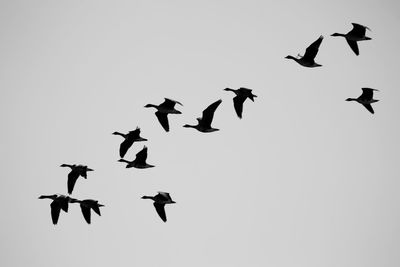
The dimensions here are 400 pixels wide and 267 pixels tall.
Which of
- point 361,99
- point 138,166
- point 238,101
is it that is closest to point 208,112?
point 238,101

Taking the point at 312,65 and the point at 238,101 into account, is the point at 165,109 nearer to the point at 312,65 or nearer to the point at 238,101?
the point at 238,101

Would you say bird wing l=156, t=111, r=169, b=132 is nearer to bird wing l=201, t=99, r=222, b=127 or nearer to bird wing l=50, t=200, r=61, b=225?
bird wing l=201, t=99, r=222, b=127

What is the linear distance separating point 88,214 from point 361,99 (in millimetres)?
15543

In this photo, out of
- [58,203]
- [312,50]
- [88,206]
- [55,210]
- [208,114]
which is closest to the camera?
[312,50]

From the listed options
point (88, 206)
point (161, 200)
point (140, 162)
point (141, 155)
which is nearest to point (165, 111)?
point (141, 155)

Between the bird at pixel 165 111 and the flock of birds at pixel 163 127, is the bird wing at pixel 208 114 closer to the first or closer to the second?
the flock of birds at pixel 163 127

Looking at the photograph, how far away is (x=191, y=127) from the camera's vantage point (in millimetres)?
40469

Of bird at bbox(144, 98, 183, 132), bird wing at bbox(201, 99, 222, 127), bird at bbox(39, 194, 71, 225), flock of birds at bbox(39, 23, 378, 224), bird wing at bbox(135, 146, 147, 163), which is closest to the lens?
bird wing at bbox(201, 99, 222, 127)

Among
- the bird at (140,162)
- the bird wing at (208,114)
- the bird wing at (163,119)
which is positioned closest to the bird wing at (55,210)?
the bird at (140,162)

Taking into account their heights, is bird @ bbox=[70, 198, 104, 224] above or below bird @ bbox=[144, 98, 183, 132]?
below

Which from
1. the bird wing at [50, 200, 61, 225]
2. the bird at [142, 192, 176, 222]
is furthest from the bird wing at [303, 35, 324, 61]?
the bird wing at [50, 200, 61, 225]

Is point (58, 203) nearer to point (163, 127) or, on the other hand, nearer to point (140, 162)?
point (140, 162)

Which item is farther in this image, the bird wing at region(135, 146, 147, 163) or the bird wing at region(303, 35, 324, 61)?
the bird wing at region(135, 146, 147, 163)

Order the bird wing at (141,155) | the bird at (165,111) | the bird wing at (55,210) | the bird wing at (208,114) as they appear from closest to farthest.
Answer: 1. the bird wing at (208,114)
2. the bird at (165,111)
3. the bird wing at (141,155)
4. the bird wing at (55,210)
